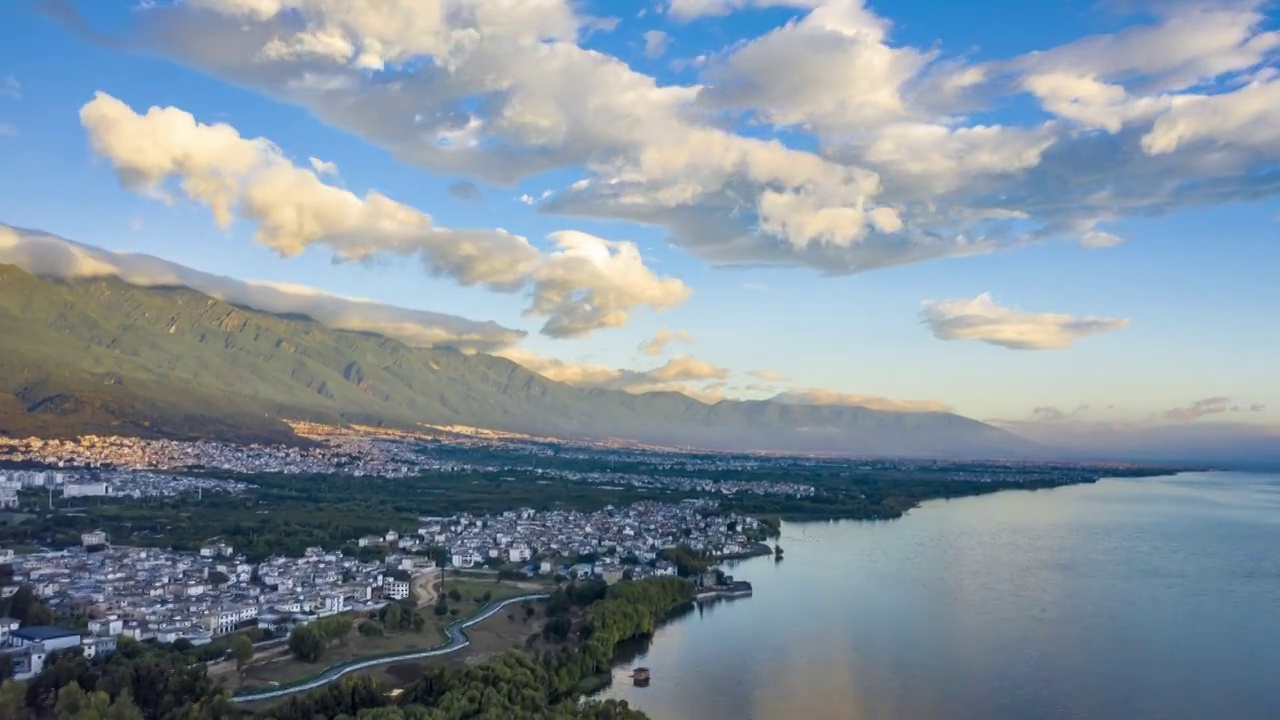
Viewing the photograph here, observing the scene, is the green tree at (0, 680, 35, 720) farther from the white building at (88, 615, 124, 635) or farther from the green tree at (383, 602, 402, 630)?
the green tree at (383, 602, 402, 630)

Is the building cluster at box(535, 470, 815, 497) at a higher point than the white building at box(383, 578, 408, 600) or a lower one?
higher

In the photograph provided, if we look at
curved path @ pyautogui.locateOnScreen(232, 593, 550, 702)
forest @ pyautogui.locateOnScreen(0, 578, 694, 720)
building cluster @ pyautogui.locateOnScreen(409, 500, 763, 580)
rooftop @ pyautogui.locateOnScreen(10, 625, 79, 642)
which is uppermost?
building cluster @ pyautogui.locateOnScreen(409, 500, 763, 580)

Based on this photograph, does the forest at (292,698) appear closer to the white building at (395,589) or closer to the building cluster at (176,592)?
the building cluster at (176,592)

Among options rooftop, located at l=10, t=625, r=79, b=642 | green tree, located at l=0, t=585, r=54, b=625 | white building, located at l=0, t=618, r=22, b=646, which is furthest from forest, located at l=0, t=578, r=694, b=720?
green tree, located at l=0, t=585, r=54, b=625

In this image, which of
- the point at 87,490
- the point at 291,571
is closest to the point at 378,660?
the point at 291,571

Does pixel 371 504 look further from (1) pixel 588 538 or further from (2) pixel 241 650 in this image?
(2) pixel 241 650

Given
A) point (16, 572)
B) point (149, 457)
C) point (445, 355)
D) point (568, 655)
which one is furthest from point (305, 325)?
point (568, 655)

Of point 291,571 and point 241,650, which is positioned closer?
point 241,650
